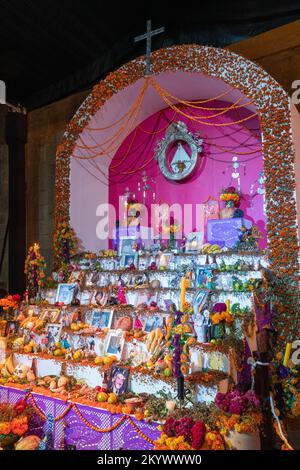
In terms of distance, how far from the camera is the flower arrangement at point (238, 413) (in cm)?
351

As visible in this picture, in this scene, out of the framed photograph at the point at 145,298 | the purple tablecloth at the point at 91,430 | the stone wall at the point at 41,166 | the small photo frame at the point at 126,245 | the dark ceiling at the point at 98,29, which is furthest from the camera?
the stone wall at the point at 41,166

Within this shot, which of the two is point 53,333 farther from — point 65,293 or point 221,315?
point 221,315

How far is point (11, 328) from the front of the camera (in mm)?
6582

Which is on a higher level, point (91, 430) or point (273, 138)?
point (273, 138)

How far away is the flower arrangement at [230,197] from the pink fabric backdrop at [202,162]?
462 mm

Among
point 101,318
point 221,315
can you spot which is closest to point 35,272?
point 101,318

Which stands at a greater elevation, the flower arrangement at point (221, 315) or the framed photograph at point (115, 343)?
the flower arrangement at point (221, 315)

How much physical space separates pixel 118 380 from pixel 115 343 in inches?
25.7

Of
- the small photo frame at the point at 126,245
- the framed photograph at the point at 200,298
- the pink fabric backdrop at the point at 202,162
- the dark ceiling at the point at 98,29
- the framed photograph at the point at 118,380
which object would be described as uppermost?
the dark ceiling at the point at 98,29

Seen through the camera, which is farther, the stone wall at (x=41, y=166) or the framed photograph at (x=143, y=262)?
the stone wall at (x=41, y=166)

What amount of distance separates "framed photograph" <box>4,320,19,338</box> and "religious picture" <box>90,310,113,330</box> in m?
1.45

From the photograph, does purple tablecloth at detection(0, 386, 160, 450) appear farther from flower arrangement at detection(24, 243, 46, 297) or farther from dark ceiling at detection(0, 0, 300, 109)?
dark ceiling at detection(0, 0, 300, 109)

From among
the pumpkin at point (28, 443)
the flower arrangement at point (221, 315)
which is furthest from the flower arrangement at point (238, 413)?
the pumpkin at point (28, 443)

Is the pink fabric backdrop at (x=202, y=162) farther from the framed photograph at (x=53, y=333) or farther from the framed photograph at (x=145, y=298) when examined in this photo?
the framed photograph at (x=53, y=333)
